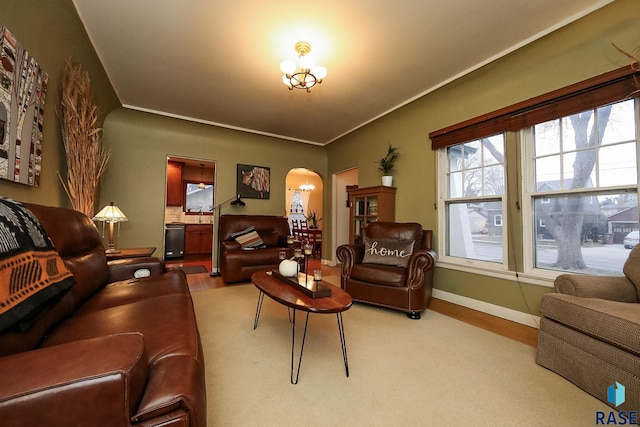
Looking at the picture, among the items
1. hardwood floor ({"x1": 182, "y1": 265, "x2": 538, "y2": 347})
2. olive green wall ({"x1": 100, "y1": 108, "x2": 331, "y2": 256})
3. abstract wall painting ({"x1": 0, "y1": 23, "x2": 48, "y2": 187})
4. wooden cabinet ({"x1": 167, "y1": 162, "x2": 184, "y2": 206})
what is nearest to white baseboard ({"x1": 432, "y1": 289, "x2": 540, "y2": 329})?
hardwood floor ({"x1": 182, "y1": 265, "x2": 538, "y2": 347})

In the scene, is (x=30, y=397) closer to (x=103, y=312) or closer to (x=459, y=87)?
(x=103, y=312)

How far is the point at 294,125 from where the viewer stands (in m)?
4.60

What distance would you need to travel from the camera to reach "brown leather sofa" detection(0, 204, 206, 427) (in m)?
0.53

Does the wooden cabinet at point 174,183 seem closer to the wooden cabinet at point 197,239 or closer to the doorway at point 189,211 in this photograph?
the doorway at point 189,211

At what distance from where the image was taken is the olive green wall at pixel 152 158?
3.90 m

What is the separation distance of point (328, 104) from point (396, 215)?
76.0 inches

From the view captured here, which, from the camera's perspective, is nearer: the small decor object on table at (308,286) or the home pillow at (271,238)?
the small decor object on table at (308,286)

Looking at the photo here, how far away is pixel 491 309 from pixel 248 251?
122 inches

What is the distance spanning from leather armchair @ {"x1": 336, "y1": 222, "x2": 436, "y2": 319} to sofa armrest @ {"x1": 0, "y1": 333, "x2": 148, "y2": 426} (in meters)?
2.31

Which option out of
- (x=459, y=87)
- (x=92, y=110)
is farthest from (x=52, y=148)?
(x=459, y=87)

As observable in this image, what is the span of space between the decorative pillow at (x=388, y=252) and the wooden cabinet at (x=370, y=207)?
0.74 m

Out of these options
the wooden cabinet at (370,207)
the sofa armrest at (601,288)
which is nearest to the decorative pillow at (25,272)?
the sofa armrest at (601,288)

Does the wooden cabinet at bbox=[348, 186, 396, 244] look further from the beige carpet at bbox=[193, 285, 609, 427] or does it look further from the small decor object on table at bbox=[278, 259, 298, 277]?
the small decor object on table at bbox=[278, 259, 298, 277]

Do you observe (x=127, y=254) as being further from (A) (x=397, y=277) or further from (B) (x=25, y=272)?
(A) (x=397, y=277)
